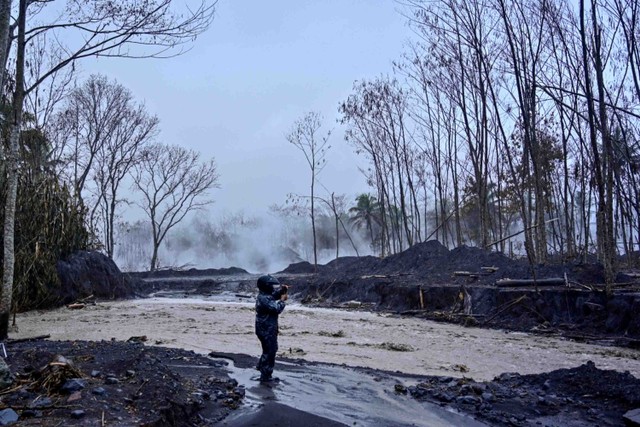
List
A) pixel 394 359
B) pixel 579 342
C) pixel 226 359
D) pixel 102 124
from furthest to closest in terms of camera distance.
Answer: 1. pixel 102 124
2. pixel 579 342
3. pixel 394 359
4. pixel 226 359

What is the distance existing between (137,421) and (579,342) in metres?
10.9

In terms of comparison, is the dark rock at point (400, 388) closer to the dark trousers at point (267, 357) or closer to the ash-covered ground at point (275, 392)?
the ash-covered ground at point (275, 392)

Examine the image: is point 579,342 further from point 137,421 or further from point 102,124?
point 102,124

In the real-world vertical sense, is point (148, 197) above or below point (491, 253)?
above

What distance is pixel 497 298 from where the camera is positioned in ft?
52.9

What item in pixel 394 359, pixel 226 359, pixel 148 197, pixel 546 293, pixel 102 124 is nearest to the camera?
pixel 226 359

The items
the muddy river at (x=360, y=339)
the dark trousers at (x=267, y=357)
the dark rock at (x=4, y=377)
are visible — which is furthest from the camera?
the muddy river at (x=360, y=339)

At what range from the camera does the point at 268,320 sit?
6824 mm

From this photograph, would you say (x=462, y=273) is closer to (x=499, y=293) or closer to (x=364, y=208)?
(x=499, y=293)

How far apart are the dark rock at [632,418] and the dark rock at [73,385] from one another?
16.7 feet

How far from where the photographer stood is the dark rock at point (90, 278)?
70.5 feet

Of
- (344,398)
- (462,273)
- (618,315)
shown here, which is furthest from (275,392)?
(462,273)

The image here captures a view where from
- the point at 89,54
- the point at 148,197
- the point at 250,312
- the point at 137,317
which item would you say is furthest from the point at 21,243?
the point at 148,197

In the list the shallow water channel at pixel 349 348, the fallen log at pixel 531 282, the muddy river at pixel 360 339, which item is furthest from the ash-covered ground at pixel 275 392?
the muddy river at pixel 360 339
